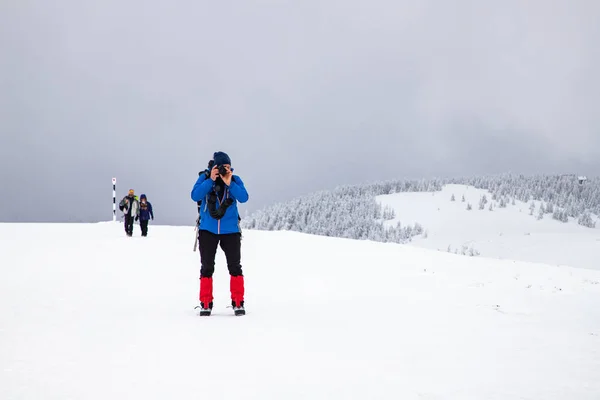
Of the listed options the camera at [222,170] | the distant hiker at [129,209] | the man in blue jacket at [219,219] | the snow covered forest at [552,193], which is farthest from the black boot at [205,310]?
the snow covered forest at [552,193]

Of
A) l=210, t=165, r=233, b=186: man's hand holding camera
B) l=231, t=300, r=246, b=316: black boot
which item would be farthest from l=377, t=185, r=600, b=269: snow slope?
l=210, t=165, r=233, b=186: man's hand holding camera

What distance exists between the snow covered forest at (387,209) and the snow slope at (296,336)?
32.2 meters

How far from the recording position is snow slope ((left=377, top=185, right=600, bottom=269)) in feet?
87.5

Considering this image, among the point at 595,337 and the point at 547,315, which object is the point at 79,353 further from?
the point at 547,315

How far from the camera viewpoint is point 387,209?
50656 millimetres

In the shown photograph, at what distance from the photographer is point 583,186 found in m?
55.7

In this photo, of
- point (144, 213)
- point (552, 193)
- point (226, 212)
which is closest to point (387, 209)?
point (552, 193)

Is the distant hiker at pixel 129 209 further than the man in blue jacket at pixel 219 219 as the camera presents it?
Yes

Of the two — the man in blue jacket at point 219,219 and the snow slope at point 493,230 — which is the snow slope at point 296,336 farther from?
the snow slope at point 493,230

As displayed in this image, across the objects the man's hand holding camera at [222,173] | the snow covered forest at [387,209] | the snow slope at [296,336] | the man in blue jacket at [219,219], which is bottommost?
the snow slope at [296,336]

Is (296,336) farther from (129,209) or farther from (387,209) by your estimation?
(387,209)

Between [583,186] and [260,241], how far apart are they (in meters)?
53.2

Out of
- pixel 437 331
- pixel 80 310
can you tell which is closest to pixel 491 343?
pixel 437 331

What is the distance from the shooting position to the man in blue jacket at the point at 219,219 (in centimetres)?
605
